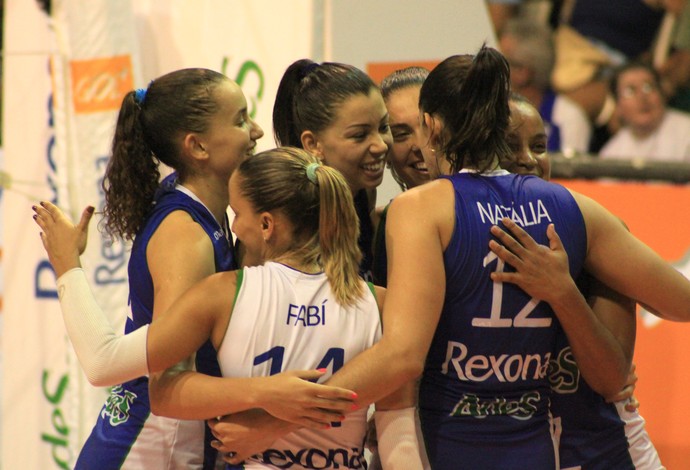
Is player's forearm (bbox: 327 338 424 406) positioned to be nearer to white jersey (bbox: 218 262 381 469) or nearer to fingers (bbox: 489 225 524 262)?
white jersey (bbox: 218 262 381 469)

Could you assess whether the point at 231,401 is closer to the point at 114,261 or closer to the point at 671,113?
the point at 114,261

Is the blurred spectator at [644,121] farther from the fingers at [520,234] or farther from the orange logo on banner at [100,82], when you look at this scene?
the fingers at [520,234]

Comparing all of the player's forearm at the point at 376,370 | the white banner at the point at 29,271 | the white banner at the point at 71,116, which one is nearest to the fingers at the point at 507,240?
the player's forearm at the point at 376,370

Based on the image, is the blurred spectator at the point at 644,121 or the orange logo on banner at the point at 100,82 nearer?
the orange logo on banner at the point at 100,82

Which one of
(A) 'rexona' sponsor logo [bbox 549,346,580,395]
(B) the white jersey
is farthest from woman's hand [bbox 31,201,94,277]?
(A) 'rexona' sponsor logo [bbox 549,346,580,395]

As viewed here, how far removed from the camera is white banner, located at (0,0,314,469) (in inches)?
132

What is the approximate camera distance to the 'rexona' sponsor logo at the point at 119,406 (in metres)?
2.00

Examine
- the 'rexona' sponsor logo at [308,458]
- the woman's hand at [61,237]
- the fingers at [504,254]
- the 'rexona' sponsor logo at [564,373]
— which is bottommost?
the 'rexona' sponsor logo at [308,458]

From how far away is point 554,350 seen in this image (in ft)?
6.56

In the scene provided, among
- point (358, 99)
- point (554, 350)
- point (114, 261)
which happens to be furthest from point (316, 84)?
point (114, 261)

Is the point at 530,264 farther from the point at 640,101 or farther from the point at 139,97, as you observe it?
the point at 640,101

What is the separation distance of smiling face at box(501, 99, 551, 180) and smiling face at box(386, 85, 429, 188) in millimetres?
298

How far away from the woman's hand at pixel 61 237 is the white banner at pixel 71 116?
142 centimetres

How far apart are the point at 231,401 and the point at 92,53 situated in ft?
8.12
